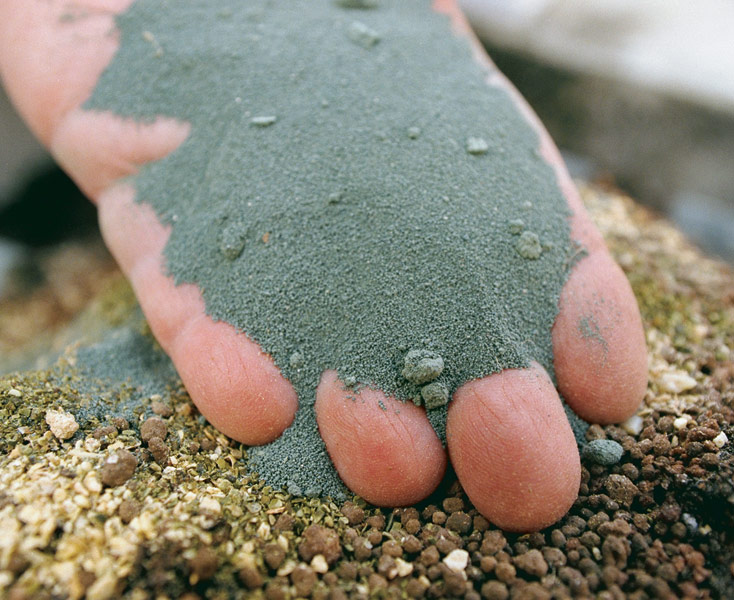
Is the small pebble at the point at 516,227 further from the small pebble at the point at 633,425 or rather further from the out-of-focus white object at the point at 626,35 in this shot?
the out-of-focus white object at the point at 626,35

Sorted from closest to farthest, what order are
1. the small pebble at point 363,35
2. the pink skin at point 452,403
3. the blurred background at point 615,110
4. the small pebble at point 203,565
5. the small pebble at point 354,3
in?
the small pebble at point 203,565, the pink skin at point 452,403, the small pebble at point 363,35, the small pebble at point 354,3, the blurred background at point 615,110

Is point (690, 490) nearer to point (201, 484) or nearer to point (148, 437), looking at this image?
point (201, 484)

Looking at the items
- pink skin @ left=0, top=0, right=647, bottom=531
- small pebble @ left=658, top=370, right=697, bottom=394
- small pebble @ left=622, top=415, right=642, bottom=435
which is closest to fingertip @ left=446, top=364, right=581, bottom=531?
pink skin @ left=0, top=0, right=647, bottom=531

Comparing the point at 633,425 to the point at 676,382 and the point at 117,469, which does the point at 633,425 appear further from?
the point at 117,469

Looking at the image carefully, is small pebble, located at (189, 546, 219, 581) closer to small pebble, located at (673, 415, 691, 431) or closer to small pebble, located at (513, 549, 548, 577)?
small pebble, located at (513, 549, 548, 577)

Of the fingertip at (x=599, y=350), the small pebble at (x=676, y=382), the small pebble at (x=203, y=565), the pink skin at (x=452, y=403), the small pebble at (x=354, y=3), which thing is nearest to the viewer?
the small pebble at (x=203, y=565)

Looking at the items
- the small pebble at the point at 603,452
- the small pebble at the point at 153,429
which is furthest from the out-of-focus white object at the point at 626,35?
the small pebble at the point at 153,429

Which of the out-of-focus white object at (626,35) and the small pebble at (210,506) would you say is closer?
the small pebble at (210,506)
